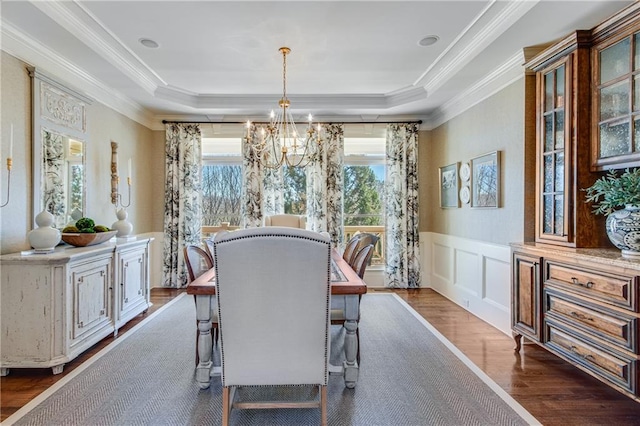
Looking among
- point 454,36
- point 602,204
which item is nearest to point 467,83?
point 454,36

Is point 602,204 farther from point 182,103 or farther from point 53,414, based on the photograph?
point 182,103

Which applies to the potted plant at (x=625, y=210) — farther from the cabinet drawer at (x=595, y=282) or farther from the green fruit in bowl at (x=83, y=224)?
the green fruit in bowl at (x=83, y=224)

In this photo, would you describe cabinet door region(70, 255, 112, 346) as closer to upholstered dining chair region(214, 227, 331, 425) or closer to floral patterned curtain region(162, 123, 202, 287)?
upholstered dining chair region(214, 227, 331, 425)

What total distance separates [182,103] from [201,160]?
3.09 ft

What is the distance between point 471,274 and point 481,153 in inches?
56.9

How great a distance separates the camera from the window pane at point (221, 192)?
5523mm

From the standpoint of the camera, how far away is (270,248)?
1689 mm

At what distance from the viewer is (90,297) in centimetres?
293

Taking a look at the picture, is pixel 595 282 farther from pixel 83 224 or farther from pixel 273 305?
pixel 83 224

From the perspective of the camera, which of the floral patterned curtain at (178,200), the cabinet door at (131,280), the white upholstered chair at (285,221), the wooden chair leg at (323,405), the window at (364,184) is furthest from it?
the window at (364,184)

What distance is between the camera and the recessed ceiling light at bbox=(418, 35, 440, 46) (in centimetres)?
316

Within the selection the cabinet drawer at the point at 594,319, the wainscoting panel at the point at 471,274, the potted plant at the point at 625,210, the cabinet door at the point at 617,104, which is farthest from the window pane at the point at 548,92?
the cabinet drawer at the point at 594,319

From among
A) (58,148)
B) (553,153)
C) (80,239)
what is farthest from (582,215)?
(58,148)

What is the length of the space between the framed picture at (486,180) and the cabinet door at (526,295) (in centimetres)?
94
